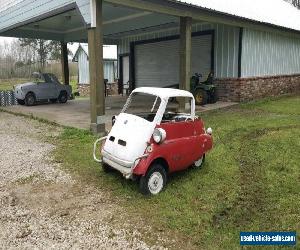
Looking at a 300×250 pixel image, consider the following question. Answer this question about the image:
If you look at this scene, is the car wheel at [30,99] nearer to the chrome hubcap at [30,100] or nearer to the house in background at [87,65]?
the chrome hubcap at [30,100]

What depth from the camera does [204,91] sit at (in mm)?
14969

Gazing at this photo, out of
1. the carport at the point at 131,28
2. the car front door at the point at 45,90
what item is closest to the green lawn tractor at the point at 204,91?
the carport at the point at 131,28

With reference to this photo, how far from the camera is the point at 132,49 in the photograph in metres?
21.9

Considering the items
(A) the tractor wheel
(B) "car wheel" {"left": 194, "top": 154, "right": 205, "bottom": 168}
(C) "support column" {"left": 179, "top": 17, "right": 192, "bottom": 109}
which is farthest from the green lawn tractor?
(B) "car wheel" {"left": 194, "top": 154, "right": 205, "bottom": 168}

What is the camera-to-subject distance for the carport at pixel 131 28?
949 centimetres

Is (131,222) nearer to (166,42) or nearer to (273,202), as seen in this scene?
(273,202)

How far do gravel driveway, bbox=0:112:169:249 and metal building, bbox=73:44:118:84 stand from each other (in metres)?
22.0

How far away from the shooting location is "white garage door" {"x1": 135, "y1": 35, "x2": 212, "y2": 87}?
17328mm

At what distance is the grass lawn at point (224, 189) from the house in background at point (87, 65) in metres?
19.9

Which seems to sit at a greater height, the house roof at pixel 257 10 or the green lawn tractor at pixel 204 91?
the house roof at pixel 257 10

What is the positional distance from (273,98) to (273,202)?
13633 millimetres

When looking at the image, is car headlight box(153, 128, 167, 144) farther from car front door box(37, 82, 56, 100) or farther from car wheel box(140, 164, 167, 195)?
car front door box(37, 82, 56, 100)

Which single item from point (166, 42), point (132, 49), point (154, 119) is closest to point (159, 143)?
point (154, 119)

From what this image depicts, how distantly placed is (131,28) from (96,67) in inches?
391
